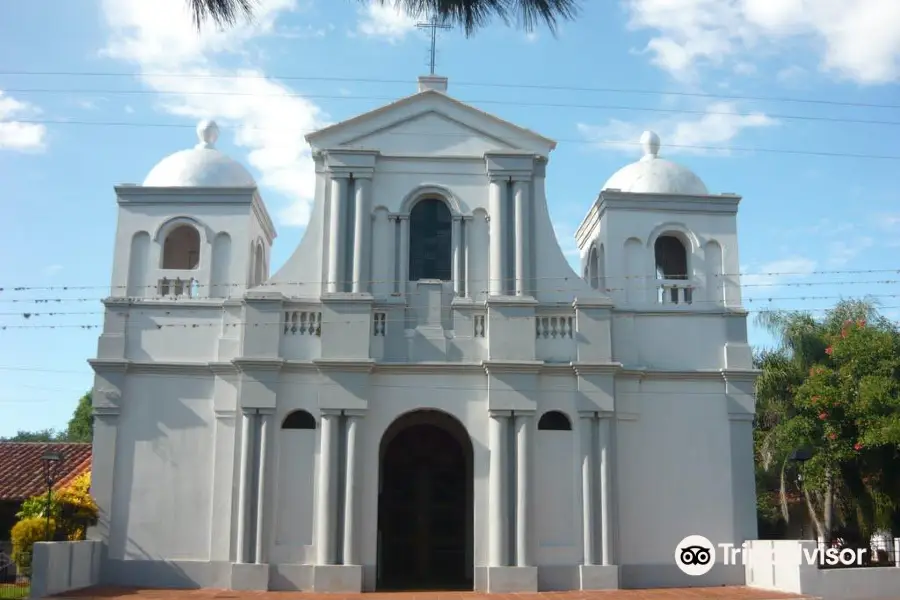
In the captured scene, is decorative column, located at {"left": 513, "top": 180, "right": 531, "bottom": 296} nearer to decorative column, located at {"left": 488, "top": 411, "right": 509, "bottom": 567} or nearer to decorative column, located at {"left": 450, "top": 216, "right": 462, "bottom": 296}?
decorative column, located at {"left": 450, "top": 216, "right": 462, "bottom": 296}

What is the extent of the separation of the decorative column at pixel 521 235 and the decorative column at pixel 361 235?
3152mm

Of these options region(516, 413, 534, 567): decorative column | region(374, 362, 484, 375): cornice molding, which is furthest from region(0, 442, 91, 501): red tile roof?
region(516, 413, 534, 567): decorative column

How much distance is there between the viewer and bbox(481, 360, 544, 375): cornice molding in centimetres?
1975

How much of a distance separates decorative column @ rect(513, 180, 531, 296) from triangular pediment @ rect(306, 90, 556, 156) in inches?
39.1

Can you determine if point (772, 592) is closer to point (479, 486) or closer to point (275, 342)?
point (479, 486)

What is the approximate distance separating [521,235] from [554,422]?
4.01 meters

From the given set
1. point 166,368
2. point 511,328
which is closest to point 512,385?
point 511,328

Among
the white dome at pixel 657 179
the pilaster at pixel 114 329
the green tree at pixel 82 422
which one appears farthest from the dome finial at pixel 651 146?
the green tree at pixel 82 422

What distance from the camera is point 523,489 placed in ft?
63.6

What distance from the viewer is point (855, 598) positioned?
18297 millimetres

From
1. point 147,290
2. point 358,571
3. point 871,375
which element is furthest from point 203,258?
point 871,375

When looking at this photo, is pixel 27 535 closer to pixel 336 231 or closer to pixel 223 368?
pixel 223 368

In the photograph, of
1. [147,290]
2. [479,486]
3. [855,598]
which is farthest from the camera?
[147,290]

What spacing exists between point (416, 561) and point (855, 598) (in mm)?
8907
